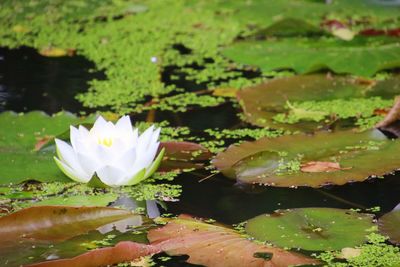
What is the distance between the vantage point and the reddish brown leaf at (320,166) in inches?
84.9

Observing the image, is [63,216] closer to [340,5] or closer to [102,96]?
[102,96]

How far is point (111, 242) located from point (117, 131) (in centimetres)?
43

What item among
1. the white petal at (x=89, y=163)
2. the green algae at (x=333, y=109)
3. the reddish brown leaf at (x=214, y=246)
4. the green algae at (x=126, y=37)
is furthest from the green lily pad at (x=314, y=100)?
the reddish brown leaf at (x=214, y=246)

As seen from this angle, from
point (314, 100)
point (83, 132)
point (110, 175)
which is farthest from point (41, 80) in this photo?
point (110, 175)

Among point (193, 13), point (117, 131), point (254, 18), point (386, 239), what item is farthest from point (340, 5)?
point (386, 239)

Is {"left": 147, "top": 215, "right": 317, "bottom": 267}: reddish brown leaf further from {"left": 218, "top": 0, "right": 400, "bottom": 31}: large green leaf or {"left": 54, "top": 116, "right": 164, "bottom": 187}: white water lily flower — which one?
{"left": 218, "top": 0, "right": 400, "bottom": 31}: large green leaf

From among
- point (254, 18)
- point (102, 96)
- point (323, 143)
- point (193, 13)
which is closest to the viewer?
point (323, 143)

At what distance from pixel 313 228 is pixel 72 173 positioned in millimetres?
648

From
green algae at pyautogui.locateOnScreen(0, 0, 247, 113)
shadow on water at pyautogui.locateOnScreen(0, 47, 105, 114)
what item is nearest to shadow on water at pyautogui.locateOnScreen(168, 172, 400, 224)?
green algae at pyautogui.locateOnScreen(0, 0, 247, 113)

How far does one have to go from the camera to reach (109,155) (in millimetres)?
2076

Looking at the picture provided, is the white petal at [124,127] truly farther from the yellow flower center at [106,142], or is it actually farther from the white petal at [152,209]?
the white petal at [152,209]

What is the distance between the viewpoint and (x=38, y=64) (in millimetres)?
3598

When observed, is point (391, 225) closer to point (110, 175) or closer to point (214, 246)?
point (214, 246)

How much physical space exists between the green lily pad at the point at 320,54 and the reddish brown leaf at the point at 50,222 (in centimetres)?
136
